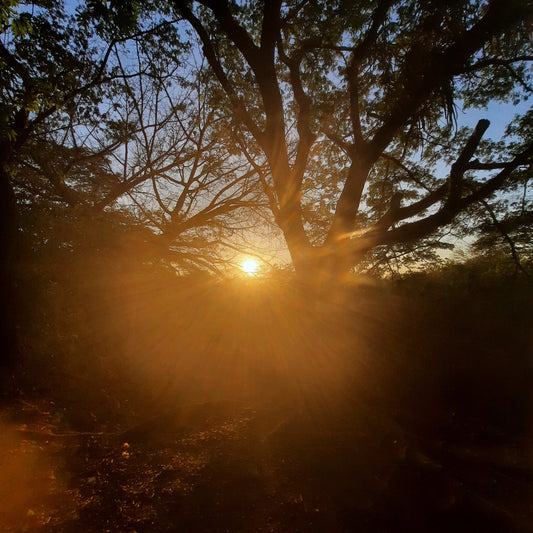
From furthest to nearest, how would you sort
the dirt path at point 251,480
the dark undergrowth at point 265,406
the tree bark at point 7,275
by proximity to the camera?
the tree bark at point 7,275, the dark undergrowth at point 265,406, the dirt path at point 251,480

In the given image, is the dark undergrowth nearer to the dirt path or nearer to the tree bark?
the dirt path

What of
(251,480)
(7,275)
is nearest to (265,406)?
(251,480)

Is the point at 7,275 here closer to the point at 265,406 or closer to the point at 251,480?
the point at 265,406

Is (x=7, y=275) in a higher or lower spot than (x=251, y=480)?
higher

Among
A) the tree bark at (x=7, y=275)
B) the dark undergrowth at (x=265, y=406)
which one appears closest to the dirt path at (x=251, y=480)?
the dark undergrowth at (x=265, y=406)

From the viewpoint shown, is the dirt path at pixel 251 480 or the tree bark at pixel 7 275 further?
the tree bark at pixel 7 275

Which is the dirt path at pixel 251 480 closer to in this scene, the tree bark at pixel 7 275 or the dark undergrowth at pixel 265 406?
the dark undergrowth at pixel 265 406

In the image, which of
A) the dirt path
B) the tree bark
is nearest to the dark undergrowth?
the dirt path

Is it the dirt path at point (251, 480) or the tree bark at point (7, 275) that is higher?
the tree bark at point (7, 275)

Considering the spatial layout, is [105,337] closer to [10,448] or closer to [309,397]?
[10,448]

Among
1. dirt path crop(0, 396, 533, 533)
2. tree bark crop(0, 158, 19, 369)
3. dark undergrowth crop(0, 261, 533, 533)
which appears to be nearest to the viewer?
dirt path crop(0, 396, 533, 533)

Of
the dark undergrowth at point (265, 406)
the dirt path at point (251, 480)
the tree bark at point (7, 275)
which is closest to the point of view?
the dirt path at point (251, 480)

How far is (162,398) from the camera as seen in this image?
15.0ft

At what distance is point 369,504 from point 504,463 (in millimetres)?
1838
